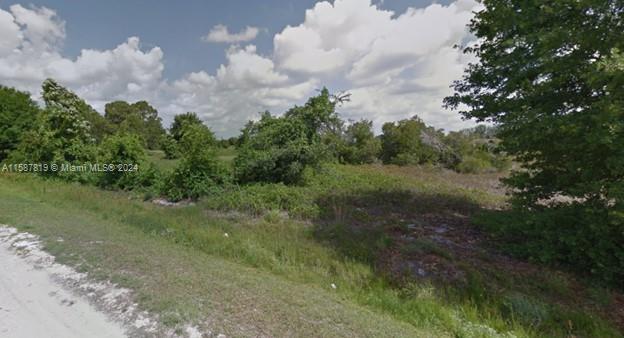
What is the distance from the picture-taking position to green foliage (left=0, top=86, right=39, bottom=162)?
63.3 feet

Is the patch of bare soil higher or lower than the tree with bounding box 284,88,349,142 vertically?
lower

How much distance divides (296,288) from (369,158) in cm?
2436

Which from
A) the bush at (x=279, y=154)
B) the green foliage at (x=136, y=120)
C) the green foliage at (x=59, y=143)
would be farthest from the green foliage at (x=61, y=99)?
the green foliage at (x=136, y=120)

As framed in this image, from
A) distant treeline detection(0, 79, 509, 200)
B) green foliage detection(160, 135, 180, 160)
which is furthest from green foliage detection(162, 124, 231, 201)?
green foliage detection(160, 135, 180, 160)

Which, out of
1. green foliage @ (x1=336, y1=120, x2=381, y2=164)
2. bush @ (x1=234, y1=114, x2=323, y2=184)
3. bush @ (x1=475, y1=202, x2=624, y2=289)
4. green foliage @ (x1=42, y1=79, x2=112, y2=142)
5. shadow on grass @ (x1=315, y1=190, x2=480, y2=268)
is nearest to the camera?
bush @ (x1=475, y1=202, x2=624, y2=289)

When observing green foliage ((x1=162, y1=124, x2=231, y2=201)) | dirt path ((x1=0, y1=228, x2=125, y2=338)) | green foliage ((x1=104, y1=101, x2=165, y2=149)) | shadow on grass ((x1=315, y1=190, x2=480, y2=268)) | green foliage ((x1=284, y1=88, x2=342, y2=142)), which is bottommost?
shadow on grass ((x1=315, y1=190, x2=480, y2=268))

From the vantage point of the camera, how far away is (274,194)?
11.4 m

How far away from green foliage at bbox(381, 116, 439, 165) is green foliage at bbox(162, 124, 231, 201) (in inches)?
724

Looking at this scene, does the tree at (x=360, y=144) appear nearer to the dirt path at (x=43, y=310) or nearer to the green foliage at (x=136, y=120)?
the dirt path at (x=43, y=310)

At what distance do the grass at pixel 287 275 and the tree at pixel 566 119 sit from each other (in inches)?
48.7

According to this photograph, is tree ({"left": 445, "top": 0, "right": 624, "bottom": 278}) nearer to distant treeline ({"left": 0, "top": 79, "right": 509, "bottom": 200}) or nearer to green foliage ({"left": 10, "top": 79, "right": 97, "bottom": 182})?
distant treeline ({"left": 0, "top": 79, "right": 509, "bottom": 200})

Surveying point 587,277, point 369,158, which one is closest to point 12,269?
point 587,277

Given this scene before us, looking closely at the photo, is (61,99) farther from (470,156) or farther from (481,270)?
(470,156)

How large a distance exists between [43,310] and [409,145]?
26875 mm
